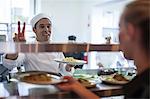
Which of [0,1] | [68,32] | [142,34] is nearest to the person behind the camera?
[142,34]

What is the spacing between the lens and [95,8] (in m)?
4.74

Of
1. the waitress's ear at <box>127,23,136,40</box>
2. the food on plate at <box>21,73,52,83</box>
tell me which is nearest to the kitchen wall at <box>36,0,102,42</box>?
the food on plate at <box>21,73,52,83</box>

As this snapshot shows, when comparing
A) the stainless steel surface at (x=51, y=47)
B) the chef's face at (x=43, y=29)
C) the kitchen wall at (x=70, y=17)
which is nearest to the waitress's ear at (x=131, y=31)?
the stainless steel surface at (x=51, y=47)

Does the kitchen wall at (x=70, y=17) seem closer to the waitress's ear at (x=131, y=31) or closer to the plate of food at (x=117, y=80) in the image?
the plate of food at (x=117, y=80)

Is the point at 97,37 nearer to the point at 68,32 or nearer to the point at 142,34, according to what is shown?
→ the point at 68,32

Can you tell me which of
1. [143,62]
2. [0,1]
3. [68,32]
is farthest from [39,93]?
[68,32]

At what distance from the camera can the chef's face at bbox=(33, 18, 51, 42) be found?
5.81ft

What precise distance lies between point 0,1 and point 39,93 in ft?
11.6

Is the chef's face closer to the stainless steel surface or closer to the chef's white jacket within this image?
the chef's white jacket

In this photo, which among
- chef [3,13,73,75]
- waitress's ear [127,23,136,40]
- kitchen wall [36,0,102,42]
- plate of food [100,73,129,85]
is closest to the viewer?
waitress's ear [127,23,136,40]

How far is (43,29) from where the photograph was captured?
1.81m

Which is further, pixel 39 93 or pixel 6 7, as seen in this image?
pixel 6 7

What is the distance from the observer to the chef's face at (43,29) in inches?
69.7

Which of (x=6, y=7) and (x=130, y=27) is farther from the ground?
(x=6, y=7)
